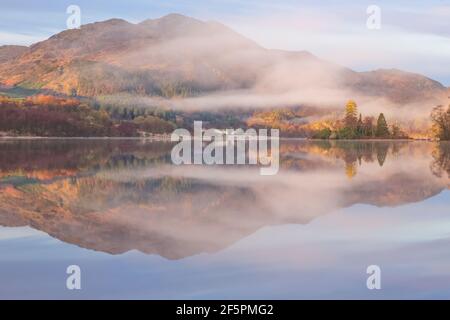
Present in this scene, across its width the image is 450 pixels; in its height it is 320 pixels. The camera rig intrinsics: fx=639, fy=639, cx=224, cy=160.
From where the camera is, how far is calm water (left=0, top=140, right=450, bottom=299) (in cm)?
965

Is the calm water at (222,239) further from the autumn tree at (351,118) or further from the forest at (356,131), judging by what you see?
the autumn tree at (351,118)

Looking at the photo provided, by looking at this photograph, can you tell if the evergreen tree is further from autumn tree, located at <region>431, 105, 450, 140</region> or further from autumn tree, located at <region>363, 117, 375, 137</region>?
autumn tree, located at <region>431, 105, 450, 140</region>

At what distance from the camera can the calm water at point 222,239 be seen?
965 centimetres

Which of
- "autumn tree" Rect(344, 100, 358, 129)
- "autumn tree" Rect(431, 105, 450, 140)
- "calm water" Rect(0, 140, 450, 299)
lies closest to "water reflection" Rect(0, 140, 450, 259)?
"calm water" Rect(0, 140, 450, 299)

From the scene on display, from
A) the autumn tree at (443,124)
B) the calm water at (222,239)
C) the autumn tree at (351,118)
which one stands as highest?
the autumn tree at (351,118)

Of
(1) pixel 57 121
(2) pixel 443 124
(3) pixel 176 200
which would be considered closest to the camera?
(3) pixel 176 200

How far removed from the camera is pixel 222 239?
1302 cm

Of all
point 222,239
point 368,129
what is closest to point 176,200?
point 222,239

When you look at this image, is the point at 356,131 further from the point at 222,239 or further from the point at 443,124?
the point at 222,239

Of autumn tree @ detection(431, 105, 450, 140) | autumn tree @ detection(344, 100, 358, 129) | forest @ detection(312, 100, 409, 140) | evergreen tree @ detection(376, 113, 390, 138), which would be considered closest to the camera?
autumn tree @ detection(431, 105, 450, 140)

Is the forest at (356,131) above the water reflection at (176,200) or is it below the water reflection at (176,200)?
above

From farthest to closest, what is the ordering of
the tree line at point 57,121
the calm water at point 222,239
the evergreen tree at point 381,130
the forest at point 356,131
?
the evergreen tree at point 381,130 < the forest at point 356,131 < the tree line at point 57,121 < the calm water at point 222,239

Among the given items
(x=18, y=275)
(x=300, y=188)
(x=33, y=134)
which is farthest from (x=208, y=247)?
(x=33, y=134)

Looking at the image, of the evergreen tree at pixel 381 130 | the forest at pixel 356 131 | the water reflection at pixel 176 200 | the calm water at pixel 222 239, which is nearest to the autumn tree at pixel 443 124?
the evergreen tree at pixel 381 130
